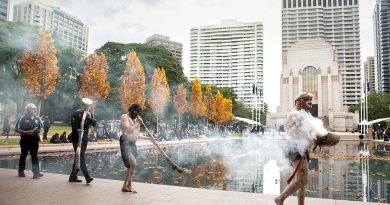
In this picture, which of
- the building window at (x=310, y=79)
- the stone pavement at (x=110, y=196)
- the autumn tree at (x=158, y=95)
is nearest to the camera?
the stone pavement at (x=110, y=196)

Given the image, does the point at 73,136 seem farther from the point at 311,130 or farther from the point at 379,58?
the point at 379,58

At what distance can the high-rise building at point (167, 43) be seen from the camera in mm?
154875

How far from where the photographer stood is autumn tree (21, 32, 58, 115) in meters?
27.0

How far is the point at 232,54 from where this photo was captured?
607ft

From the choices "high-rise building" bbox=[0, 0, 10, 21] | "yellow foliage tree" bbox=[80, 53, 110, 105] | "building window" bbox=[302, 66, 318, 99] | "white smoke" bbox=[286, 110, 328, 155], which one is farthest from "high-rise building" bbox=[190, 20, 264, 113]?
"white smoke" bbox=[286, 110, 328, 155]

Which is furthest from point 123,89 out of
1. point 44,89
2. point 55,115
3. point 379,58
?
point 379,58

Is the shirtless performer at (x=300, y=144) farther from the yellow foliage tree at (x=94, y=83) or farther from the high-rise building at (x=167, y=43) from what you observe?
the high-rise building at (x=167, y=43)

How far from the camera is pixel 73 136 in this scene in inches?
302

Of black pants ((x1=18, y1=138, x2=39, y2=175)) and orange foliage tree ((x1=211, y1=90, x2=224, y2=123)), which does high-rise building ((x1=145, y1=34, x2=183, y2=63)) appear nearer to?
orange foliage tree ((x1=211, y1=90, x2=224, y2=123))

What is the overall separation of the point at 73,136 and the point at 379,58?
628 ft

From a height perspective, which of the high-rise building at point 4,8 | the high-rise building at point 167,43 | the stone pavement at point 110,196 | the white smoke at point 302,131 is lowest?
the stone pavement at point 110,196

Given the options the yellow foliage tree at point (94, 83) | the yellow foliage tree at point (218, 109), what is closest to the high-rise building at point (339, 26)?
the yellow foliage tree at point (218, 109)

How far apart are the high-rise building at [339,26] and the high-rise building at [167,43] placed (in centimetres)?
5738

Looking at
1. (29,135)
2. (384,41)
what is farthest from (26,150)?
(384,41)
